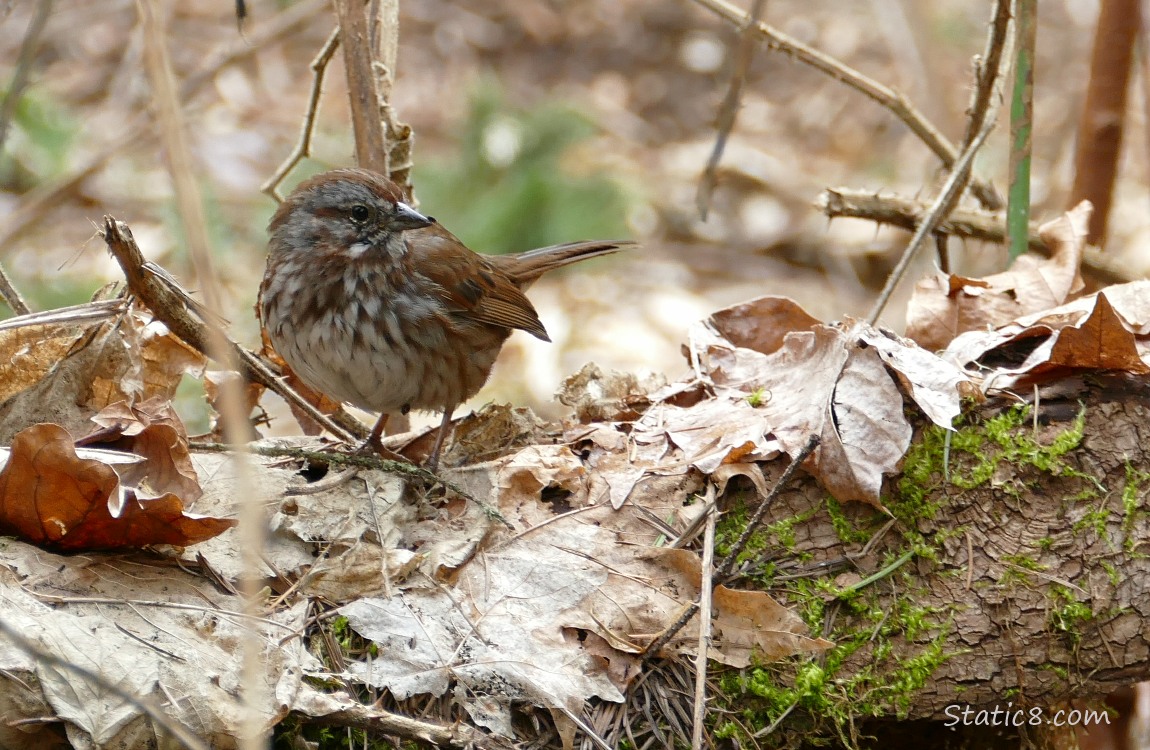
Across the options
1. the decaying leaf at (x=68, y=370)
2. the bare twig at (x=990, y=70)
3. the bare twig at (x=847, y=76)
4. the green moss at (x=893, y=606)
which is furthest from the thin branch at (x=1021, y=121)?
the decaying leaf at (x=68, y=370)

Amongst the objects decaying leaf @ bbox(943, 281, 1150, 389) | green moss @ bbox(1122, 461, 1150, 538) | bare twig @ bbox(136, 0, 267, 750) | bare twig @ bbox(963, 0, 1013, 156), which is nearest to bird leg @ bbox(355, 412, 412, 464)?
decaying leaf @ bbox(943, 281, 1150, 389)

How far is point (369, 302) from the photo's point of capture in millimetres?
3652

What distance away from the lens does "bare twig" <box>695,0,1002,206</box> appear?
4078 mm

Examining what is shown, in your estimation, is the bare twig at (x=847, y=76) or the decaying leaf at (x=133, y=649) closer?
the decaying leaf at (x=133, y=649)

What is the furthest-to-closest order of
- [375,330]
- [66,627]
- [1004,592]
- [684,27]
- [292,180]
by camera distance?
1. [684,27]
2. [292,180]
3. [375,330]
4. [1004,592]
5. [66,627]

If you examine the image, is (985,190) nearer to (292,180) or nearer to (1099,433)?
(1099,433)

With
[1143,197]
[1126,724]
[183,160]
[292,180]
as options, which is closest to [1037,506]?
[1126,724]

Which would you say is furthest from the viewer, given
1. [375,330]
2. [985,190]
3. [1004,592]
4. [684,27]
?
[684,27]

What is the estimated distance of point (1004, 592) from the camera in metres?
2.89

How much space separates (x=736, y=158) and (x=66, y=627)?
7.25m

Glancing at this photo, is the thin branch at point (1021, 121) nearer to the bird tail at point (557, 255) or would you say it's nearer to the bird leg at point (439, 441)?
the bird tail at point (557, 255)

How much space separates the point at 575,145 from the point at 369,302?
4859 millimetres

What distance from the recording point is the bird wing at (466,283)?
3891mm

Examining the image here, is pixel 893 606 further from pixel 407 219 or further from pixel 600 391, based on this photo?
pixel 407 219
